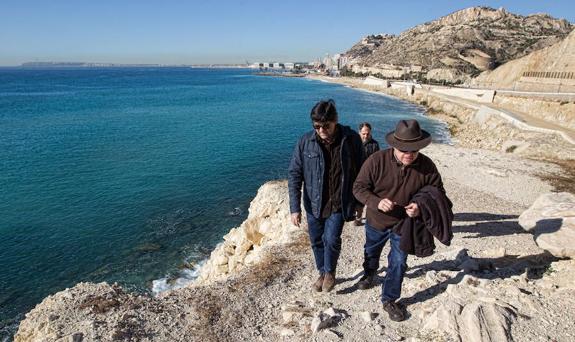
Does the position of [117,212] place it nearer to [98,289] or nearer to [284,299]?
[98,289]

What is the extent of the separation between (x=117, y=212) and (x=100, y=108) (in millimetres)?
Result: 50502

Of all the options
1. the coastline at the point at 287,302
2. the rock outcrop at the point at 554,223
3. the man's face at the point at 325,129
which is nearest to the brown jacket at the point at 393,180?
the man's face at the point at 325,129

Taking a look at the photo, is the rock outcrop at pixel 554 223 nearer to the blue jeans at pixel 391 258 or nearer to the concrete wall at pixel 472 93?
the blue jeans at pixel 391 258

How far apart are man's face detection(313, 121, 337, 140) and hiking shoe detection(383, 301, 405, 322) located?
235 centimetres

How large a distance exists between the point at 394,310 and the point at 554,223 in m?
3.57

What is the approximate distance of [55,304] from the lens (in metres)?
5.66

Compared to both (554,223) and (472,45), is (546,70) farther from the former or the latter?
(472,45)

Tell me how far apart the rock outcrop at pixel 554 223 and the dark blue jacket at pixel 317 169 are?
3.38 metres

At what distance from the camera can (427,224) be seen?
4.06m

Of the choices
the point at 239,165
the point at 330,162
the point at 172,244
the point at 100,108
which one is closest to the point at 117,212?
the point at 172,244

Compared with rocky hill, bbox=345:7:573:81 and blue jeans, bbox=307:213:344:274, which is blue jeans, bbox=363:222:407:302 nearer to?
blue jeans, bbox=307:213:344:274

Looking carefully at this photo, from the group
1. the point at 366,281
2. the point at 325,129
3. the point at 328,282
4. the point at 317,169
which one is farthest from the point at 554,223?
the point at 325,129

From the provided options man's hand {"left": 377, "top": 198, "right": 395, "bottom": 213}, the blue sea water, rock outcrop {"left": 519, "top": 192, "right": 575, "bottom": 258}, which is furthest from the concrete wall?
man's hand {"left": 377, "top": 198, "right": 395, "bottom": 213}

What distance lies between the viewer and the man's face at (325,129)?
4.34m
